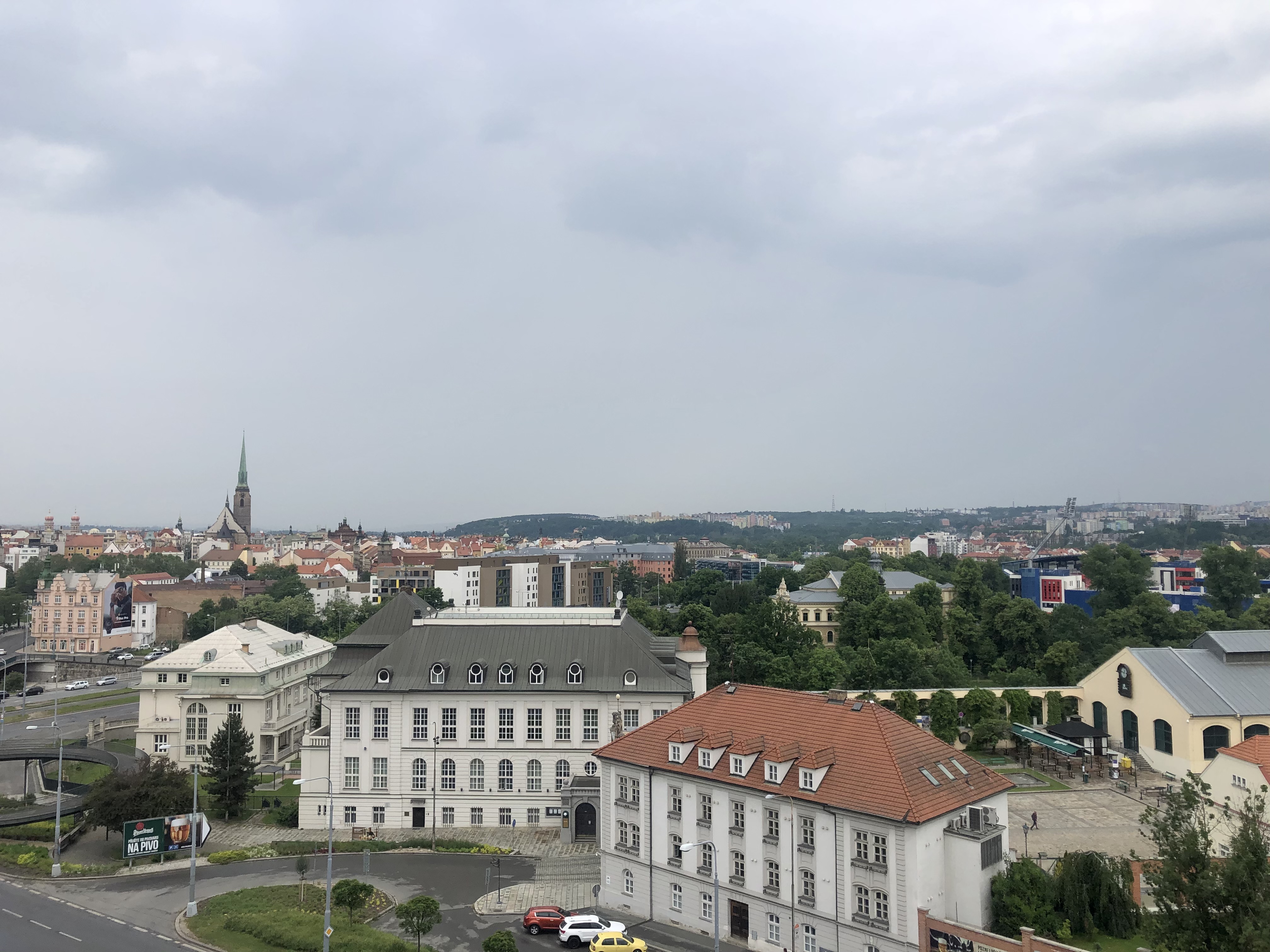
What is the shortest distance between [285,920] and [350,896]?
2778 millimetres

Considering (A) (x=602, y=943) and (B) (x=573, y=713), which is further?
(B) (x=573, y=713)

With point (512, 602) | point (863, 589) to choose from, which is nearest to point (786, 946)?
point (863, 589)

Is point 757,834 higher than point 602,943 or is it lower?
higher

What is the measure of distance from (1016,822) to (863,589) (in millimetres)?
79463

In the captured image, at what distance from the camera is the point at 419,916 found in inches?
1439

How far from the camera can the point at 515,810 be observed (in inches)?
2275

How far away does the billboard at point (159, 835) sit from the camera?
49.2m

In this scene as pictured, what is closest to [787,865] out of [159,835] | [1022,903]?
[1022,903]

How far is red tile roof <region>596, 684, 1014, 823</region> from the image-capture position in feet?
120

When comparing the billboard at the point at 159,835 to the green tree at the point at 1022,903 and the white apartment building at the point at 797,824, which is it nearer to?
the white apartment building at the point at 797,824

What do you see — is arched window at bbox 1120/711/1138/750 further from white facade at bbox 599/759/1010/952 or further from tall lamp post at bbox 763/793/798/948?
tall lamp post at bbox 763/793/798/948

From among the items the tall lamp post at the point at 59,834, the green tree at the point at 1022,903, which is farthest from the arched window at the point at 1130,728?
the tall lamp post at the point at 59,834

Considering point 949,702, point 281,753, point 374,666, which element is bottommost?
point 281,753

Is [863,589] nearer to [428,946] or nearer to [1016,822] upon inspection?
[1016,822]
